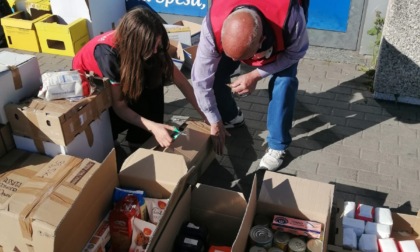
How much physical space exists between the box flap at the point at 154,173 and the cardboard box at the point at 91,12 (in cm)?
305

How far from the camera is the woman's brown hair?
2684 millimetres

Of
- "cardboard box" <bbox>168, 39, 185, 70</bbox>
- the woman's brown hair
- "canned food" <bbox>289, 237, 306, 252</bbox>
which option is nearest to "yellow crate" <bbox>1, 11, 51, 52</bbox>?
"cardboard box" <bbox>168, 39, 185, 70</bbox>

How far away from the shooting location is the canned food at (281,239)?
90.2 inches

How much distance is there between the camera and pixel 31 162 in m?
2.84

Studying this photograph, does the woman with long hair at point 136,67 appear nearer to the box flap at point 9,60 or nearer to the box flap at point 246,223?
the box flap at point 9,60

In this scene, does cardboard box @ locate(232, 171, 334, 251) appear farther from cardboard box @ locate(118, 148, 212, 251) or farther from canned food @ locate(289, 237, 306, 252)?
cardboard box @ locate(118, 148, 212, 251)

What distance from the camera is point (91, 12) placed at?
16.8ft

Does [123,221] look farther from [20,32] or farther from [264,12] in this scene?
[20,32]

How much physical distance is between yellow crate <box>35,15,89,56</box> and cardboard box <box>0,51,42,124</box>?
2.00m

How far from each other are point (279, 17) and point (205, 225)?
1.29 metres

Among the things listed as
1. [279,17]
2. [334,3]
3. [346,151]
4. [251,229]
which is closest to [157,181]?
[251,229]

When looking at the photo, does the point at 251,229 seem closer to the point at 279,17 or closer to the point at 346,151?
the point at 279,17

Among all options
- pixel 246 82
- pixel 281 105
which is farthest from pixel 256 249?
pixel 281 105

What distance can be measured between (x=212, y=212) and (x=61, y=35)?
3.42 meters
